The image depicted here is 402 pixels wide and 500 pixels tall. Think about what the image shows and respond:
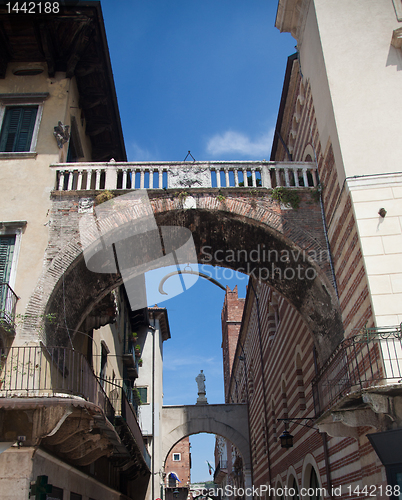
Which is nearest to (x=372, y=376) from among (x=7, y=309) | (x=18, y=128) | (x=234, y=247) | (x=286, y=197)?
(x=286, y=197)

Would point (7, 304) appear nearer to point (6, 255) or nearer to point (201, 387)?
point (6, 255)

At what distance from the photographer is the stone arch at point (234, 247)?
9.59 metres

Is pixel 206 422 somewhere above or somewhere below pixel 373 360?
above

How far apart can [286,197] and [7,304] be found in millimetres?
5918

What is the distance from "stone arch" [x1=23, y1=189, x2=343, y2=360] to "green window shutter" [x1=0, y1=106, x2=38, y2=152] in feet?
6.24

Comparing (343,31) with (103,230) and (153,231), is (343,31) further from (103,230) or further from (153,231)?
(103,230)

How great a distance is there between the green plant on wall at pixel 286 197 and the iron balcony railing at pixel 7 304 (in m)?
5.56

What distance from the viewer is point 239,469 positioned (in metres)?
30.9

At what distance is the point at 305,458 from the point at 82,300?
734cm

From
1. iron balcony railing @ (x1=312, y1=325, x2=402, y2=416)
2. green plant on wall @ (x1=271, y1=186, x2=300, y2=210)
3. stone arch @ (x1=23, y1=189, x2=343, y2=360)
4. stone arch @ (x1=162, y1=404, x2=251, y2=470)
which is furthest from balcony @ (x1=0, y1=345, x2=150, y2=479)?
stone arch @ (x1=162, y1=404, x2=251, y2=470)

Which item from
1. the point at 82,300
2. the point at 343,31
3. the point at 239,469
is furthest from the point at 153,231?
the point at 239,469

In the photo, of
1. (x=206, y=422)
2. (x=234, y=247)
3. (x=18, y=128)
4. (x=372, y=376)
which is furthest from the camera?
(x=206, y=422)

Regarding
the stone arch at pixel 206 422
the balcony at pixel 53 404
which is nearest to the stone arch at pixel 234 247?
the balcony at pixel 53 404

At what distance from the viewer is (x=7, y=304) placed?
28.6 feet
